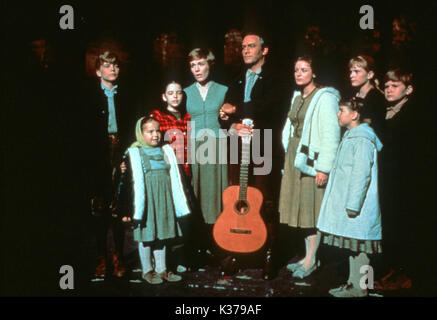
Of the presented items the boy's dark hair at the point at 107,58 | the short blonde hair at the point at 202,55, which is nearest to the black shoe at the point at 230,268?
the short blonde hair at the point at 202,55

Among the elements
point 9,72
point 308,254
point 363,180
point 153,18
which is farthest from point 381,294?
point 9,72

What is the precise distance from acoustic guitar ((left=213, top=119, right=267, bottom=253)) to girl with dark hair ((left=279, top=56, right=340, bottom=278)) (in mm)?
278

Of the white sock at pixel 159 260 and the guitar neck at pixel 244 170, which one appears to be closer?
the guitar neck at pixel 244 170

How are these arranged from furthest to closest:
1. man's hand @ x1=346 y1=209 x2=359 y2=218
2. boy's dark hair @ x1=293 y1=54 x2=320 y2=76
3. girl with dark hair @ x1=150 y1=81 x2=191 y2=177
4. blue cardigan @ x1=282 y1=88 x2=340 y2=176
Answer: girl with dark hair @ x1=150 y1=81 x2=191 y2=177 < boy's dark hair @ x1=293 y1=54 x2=320 y2=76 < blue cardigan @ x1=282 y1=88 x2=340 y2=176 < man's hand @ x1=346 y1=209 x2=359 y2=218

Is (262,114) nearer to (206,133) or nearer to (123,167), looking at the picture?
(206,133)

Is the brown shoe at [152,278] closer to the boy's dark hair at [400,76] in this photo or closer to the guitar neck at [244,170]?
the guitar neck at [244,170]

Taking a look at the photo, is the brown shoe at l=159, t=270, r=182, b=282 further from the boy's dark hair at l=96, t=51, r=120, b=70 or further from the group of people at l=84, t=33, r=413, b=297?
the boy's dark hair at l=96, t=51, r=120, b=70

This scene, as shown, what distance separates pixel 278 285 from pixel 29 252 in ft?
8.57

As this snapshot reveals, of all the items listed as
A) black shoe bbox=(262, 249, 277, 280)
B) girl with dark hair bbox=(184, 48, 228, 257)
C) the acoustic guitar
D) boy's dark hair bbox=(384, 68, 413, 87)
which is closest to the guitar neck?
the acoustic guitar

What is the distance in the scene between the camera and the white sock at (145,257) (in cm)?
386

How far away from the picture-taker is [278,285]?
151 inches

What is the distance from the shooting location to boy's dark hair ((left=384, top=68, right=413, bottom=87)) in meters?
3.79

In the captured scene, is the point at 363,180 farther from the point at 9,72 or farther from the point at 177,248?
the point at 9,72

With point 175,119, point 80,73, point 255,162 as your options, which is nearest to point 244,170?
point 255,162
